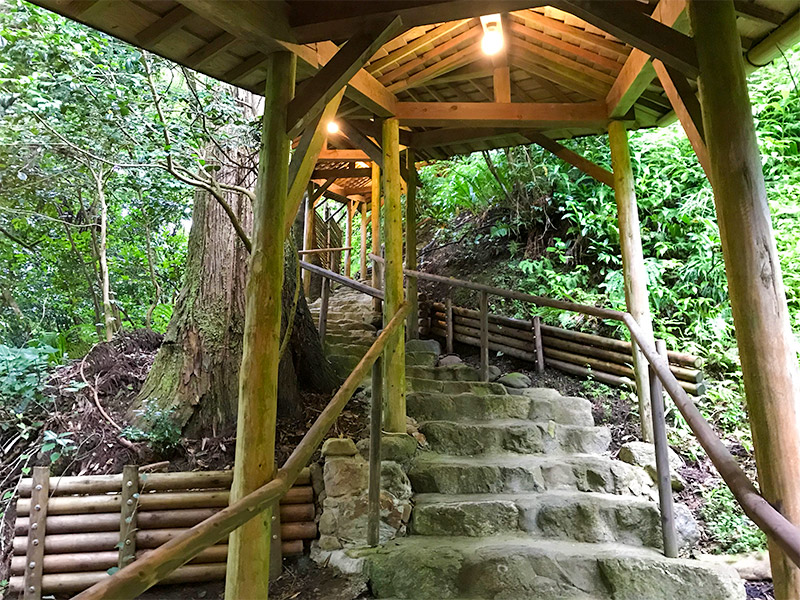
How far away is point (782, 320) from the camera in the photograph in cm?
158

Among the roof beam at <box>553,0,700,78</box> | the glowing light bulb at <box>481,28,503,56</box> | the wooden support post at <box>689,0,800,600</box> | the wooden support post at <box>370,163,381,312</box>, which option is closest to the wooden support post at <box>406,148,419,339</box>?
the wooden support post at <box>370,163,381,312</box>

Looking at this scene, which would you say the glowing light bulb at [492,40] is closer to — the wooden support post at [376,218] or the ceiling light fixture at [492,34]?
the ceiling light fixture at [492,34]

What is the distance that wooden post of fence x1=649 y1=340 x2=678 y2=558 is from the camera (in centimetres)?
240

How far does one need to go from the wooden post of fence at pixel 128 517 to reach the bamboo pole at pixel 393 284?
1.59 meters

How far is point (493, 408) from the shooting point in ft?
12.3

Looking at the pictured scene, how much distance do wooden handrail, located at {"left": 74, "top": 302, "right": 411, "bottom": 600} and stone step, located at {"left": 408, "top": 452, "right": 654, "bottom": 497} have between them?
100cm

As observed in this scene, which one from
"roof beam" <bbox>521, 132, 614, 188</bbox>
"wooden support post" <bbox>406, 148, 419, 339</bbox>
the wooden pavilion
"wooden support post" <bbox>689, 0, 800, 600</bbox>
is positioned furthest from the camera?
"wooden support post" <bbox>406, 148, 419, 339</bbox>

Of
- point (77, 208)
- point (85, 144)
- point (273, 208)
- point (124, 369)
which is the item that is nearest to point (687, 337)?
point (273, 208)

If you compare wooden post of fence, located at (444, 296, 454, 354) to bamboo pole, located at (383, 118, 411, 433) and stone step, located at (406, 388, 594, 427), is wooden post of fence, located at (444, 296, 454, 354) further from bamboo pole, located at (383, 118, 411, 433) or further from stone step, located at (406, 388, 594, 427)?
bamboo pole, located at (383, 118, 411, 433)

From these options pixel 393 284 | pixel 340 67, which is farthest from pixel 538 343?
pixel 340 67

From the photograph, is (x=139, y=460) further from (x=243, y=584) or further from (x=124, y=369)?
(x=243, y=584)

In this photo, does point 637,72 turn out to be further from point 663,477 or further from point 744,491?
point 744,491

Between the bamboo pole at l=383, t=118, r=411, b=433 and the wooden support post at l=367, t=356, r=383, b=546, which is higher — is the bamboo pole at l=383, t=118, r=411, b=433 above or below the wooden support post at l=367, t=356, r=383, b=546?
above

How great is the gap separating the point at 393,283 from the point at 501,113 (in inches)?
64.3
